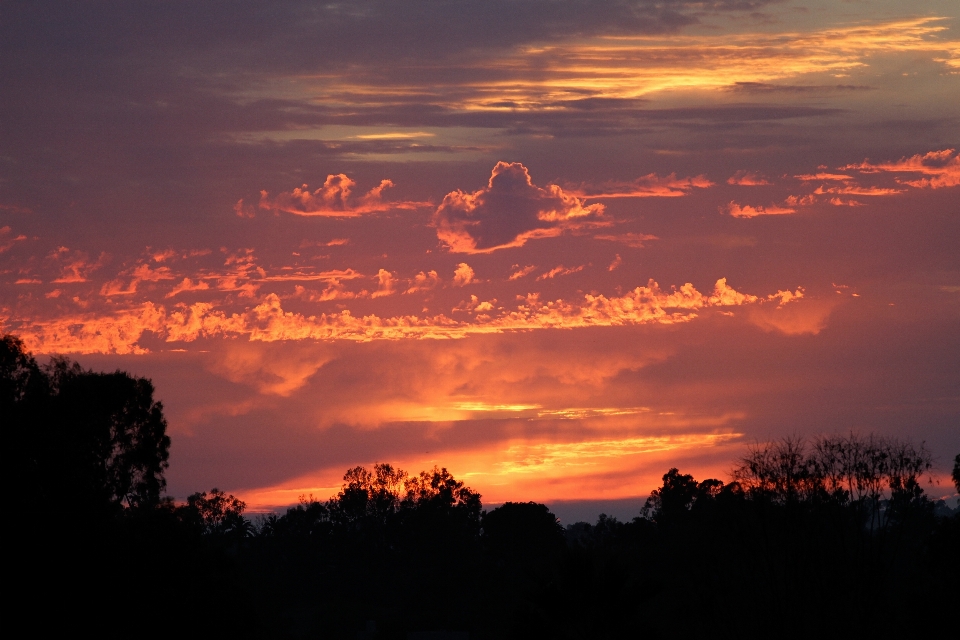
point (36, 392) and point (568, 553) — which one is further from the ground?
point (36, 392)

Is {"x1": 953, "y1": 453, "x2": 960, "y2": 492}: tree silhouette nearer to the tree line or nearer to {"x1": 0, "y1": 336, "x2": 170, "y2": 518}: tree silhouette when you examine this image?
the tree line

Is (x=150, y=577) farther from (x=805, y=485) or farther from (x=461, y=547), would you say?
(x=461, y=547)

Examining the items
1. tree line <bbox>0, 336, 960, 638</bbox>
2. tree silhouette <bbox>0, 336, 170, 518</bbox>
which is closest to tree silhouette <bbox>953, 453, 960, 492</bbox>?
tree line <bbox>0, 336, 960, 638</bbox>

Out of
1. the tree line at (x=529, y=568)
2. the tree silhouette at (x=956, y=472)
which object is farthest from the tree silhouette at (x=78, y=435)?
the tree silhouette at (x=956, y=472)

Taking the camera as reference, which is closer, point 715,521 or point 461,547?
point 715,521

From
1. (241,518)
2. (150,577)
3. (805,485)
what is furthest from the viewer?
(241,518)

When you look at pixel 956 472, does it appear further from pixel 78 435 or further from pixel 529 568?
pixel 78 435

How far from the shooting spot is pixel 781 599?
2319 inches

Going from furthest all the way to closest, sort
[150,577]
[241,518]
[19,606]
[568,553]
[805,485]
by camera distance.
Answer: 1. [241,518]
2. [805,485]
3. [568,553]
4. [150,577]
5. [19,606]

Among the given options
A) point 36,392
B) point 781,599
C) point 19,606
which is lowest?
point 781,599

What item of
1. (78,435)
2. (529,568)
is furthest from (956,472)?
(78,435)

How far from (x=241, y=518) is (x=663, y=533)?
58987 mm

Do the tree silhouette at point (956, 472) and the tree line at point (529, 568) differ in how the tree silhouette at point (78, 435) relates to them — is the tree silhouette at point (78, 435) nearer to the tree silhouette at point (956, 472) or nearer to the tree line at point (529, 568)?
the tree line at point (529, 568)

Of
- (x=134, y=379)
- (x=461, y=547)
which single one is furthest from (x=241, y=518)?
(x=134, y=379)
